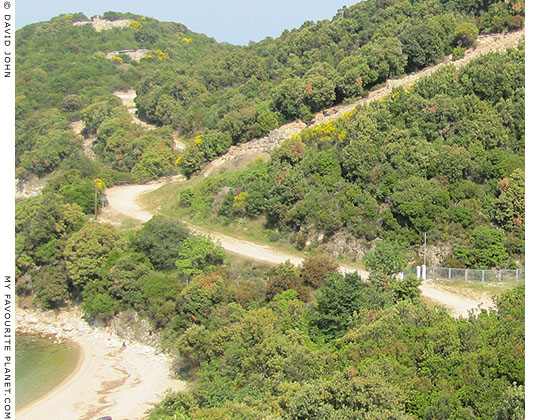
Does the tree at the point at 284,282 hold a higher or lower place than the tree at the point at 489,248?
lower

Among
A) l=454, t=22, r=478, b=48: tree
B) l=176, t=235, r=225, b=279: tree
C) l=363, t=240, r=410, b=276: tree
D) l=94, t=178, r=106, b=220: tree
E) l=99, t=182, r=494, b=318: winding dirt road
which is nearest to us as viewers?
l=99, t=182, r=494, b=318: winding dirt road

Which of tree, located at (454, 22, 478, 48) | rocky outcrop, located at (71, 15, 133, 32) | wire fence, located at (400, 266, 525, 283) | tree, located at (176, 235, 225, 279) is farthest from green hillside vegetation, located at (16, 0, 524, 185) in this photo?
wire fence, located at (400, 266, 525, 283)

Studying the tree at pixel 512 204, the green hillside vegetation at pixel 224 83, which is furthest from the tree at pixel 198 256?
the green hillside vegetation at pixel 224 83

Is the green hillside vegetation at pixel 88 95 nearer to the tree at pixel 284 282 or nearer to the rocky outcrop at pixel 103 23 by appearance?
the rocky outcrop at pixel 103 23

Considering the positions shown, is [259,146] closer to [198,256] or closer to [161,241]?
[161,241]

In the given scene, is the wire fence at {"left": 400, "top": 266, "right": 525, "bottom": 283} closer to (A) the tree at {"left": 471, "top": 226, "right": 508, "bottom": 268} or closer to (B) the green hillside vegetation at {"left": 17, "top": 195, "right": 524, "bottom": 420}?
(A) the tree at {"left": 471, "top": 226, "right": 508, "bottom": 268}

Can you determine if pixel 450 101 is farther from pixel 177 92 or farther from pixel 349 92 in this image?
pixel 177 92

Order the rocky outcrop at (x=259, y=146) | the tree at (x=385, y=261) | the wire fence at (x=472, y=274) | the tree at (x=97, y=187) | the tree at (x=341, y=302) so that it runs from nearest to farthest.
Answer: the tree at (x=341, y=302) → the wire fence at (x=472, y=274) → the tree at (x=385, y=261) → the tree at (x=97, y=187) → the rocky outcrop at (x=259, y=146)
